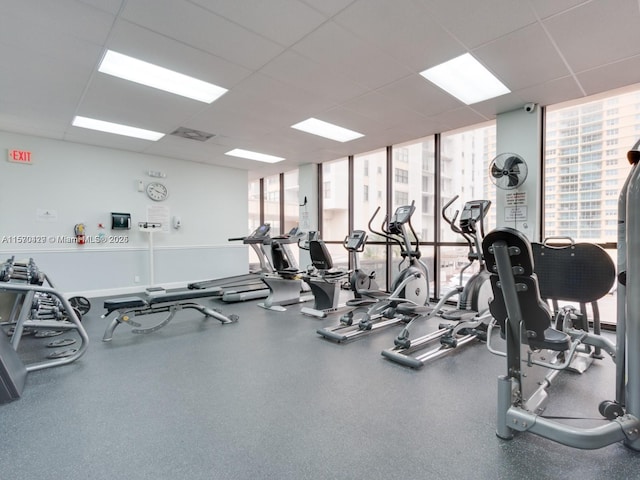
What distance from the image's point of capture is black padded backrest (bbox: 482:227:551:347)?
5.52 feet

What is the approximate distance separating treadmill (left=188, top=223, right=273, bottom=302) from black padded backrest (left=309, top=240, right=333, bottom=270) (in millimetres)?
1142

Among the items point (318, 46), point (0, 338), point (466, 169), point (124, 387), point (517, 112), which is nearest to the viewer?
point (0, 338)

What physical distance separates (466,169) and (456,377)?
382 cm

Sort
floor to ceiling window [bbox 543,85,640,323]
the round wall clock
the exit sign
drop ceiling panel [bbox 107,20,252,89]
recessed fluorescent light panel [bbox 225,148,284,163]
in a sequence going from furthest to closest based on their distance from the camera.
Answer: the round wall clock → recessed fluorescent light panel [bbox 225,148,284,163] → the exit sign → floor to ceiling window [bbox 543,85,640,323] → drop ceiling panel [bbox 107,20,252,89]

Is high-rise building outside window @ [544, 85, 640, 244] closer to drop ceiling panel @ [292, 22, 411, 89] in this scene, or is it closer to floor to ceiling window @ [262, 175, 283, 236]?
drop ceiling panel @ [292, 22, 411, 89]

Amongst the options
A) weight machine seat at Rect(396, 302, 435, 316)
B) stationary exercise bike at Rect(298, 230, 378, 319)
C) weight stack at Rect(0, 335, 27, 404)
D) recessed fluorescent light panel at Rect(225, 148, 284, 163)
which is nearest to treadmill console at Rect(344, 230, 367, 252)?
stationary exercise bike at Rect(298, 230, 378, 319)

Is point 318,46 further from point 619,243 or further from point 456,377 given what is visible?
point 456,377

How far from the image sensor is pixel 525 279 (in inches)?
67.7

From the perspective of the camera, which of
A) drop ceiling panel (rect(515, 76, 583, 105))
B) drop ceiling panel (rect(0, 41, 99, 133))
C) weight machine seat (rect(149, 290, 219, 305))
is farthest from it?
weight machine seat (rect(149, 290, 219, 305))

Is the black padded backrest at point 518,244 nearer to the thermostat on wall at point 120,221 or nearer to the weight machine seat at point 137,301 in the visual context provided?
the weight machine seat at point 137,301

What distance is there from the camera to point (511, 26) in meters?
2.55

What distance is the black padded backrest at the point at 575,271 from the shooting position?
2.38 meters

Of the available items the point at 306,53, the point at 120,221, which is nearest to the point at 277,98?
the point at 306,53

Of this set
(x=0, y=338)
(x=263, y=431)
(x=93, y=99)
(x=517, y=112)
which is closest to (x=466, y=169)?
(x=517, y=112)
